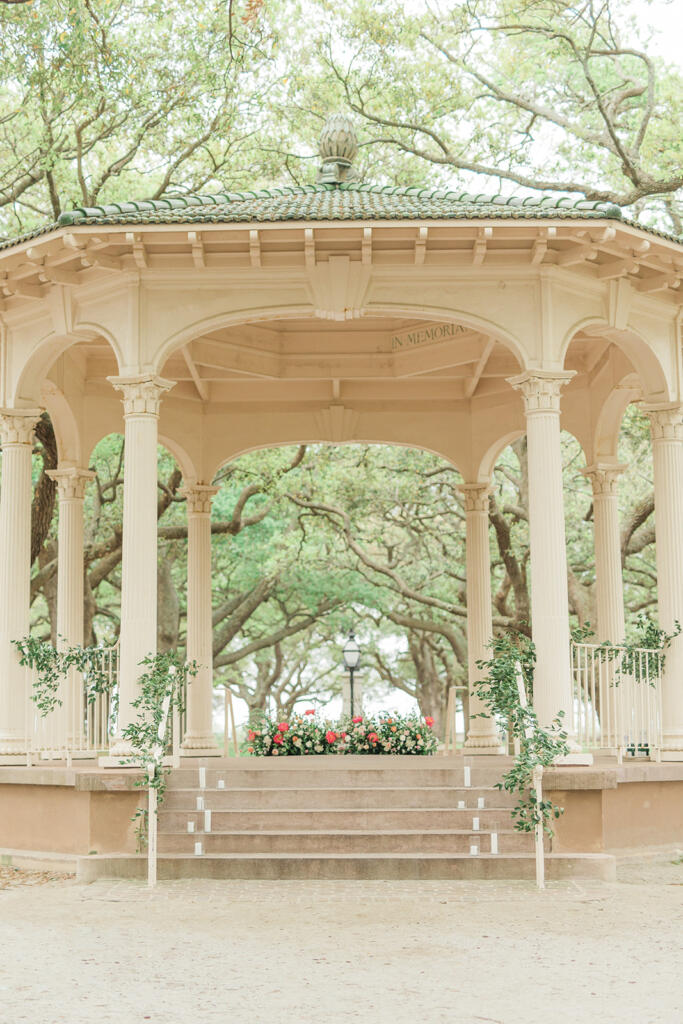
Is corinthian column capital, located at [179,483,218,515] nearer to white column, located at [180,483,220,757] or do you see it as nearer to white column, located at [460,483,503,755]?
white column, located at [180,483,220,757]

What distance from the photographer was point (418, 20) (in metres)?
20.6

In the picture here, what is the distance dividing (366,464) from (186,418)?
7.76 metres

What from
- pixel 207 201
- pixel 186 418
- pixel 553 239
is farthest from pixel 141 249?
pixel 186 418

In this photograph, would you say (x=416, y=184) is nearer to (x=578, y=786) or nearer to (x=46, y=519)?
(x=46, y=519)

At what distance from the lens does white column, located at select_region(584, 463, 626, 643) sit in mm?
15250

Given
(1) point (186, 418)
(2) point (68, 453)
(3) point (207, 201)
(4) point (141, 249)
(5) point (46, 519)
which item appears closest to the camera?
(4) point (141, 249)

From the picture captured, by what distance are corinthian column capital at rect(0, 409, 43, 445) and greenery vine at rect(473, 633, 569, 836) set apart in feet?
18.3

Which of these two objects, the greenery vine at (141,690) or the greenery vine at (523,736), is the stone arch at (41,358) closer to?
the greenery vine at (141,690)

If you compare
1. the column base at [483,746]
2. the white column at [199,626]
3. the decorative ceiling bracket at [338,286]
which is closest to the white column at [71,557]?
the white column at [199,626]

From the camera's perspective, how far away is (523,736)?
10.3 meters

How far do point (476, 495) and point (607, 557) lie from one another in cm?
241

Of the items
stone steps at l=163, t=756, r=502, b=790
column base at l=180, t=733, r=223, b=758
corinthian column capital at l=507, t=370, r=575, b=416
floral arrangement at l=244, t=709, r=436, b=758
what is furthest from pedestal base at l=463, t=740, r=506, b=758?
corinthian column capital at l=507, t=370, r=575, b=416

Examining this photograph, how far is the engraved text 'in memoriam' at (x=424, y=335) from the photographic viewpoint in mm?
15406

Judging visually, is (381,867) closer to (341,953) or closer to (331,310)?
(341,953)
